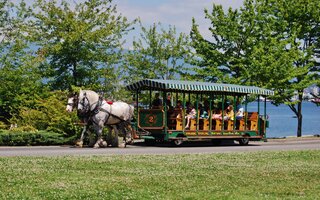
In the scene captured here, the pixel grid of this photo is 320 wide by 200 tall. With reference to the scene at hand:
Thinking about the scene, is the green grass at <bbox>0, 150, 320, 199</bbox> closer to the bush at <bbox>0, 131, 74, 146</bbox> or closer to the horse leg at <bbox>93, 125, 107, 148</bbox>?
the horse leg at <bbox>93, 125, 107, 148</bbox>

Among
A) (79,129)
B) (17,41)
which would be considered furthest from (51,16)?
(79,129)

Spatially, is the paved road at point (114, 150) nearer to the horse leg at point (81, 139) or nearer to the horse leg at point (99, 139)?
the horse leg at point (81, 139)

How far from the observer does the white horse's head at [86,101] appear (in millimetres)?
25094

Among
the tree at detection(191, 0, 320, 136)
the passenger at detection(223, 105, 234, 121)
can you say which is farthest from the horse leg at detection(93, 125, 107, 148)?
the tree at detection(191, 0, 320, 136)

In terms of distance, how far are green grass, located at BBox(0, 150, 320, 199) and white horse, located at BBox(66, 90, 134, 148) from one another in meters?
5.65

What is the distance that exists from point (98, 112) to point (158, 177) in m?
Answer: 10.9

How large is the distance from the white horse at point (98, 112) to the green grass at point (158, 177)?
5646mm

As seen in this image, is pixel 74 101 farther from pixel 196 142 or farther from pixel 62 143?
pixel 196 142

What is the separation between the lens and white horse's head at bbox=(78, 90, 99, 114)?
25.1 meters

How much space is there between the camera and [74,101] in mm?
25281

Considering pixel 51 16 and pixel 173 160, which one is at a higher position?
pixel 51 16

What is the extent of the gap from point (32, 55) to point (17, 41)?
113cm

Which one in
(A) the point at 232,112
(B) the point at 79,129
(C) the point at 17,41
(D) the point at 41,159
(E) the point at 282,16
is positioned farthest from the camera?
(E) the point at 282,16

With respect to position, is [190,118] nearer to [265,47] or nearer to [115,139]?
[115,139]
